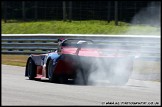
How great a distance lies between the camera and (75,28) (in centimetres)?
3173

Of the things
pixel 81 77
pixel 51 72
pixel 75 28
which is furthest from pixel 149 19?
pixel 81 77

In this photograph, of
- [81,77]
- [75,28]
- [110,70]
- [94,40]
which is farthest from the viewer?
[75,28]

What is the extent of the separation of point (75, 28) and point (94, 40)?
7.59 meters

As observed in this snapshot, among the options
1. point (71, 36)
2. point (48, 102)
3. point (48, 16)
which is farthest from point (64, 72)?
point (48, 16)

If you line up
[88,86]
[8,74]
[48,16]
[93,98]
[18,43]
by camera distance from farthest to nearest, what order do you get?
[48,16], [18,43], [8,74], [88,86], [93,98]

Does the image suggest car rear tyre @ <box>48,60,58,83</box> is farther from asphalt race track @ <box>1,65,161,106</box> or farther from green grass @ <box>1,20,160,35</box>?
green grass @ <box>1,20,160,35</box>

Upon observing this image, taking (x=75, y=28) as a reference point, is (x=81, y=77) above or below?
above

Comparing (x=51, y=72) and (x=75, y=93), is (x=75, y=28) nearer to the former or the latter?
(x=51, y=72)

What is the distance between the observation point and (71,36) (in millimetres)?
25422

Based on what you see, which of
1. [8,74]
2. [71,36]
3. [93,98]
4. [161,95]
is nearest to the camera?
[93,98]

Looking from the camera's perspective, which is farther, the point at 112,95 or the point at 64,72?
the point at 64,72

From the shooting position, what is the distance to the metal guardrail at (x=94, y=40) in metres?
21.5

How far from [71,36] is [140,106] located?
53.2ft

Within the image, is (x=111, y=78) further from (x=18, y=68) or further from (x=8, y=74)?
(x=18, y=68)
